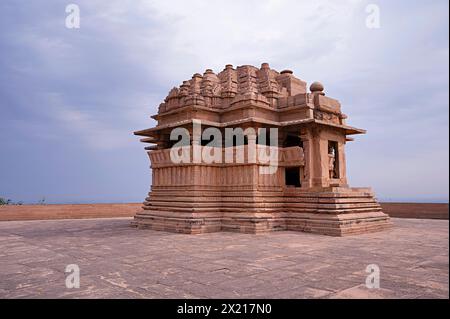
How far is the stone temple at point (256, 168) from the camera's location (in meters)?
11.0

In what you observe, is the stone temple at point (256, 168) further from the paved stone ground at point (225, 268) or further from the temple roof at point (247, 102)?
the paved stone ground at point (225, 268)

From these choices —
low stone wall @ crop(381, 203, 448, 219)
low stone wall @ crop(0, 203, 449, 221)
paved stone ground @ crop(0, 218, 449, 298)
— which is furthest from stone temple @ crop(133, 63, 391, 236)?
low stone wall @ crop(0, 203, 449, 221)

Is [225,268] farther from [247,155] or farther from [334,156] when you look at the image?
[334,156]

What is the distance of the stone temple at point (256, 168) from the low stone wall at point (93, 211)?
636 centimetres

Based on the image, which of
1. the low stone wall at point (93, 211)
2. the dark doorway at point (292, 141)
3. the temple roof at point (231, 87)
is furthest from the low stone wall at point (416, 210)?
the temple roof at point (231, 87)

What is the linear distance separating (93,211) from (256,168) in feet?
36.1

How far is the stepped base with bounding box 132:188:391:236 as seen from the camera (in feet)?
34.6

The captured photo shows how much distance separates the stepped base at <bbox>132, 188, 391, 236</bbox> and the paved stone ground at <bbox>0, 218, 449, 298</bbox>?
1990mm

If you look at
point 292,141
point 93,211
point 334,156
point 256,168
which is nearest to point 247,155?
point 256,168

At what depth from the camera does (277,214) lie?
454 inches

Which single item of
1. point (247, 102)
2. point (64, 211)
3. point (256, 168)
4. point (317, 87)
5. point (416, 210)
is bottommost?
point (416, 210)
